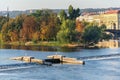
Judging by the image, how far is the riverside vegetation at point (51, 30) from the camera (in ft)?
158

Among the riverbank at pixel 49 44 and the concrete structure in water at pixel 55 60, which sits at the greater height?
the riverbank at pixel 49 44

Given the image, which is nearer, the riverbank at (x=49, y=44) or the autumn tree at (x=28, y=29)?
the riverbank at (x=49, y=44)

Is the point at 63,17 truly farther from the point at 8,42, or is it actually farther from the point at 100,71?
the point at 100,71

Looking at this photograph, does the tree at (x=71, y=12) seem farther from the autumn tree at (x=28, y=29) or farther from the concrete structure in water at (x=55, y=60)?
the concrete structure in water at (x=55, y=60)

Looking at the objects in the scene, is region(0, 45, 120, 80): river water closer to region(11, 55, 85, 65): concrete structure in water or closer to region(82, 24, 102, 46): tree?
region(11, 55, 85, 65): concrete structure in water

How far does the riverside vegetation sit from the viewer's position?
158 ft

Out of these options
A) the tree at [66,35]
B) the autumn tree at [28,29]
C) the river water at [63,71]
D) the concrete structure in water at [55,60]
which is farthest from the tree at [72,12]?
the river water at [63,71]

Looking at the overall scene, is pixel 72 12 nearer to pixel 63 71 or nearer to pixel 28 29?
pixel 28 29

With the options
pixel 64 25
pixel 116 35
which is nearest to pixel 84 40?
pixel 64 25

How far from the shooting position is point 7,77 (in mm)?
22281

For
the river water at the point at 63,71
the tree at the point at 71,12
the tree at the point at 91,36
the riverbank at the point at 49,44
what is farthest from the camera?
the tree at the point at 71,12

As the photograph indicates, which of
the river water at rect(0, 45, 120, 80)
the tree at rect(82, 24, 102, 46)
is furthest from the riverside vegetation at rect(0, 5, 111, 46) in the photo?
the river water at rect(0, 45, 120, 80)

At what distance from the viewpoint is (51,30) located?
50.6m

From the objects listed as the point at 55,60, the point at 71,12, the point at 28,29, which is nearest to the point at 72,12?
the point at 71,12
